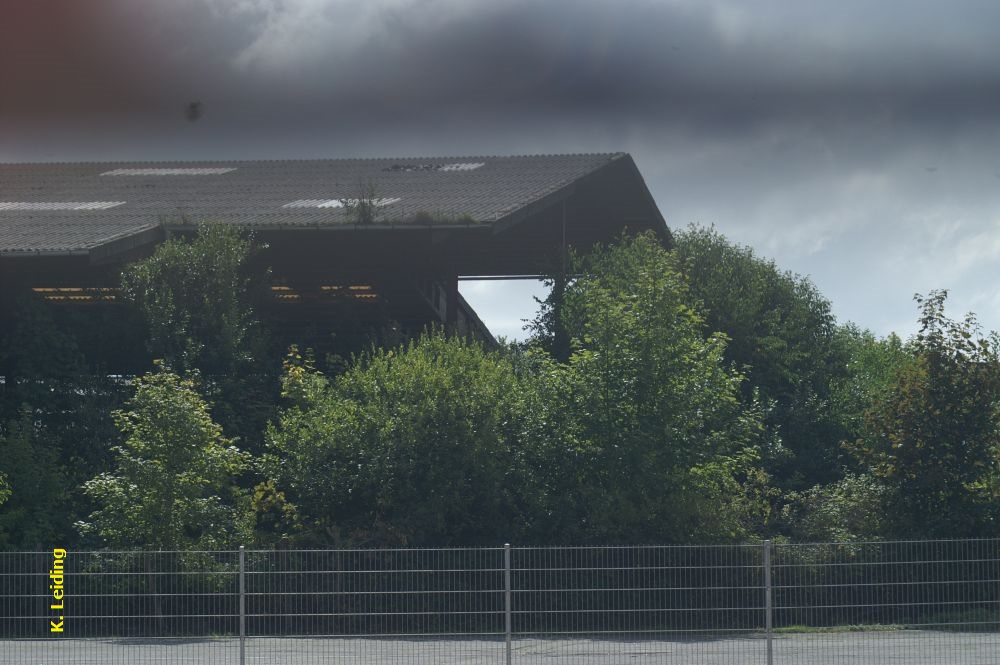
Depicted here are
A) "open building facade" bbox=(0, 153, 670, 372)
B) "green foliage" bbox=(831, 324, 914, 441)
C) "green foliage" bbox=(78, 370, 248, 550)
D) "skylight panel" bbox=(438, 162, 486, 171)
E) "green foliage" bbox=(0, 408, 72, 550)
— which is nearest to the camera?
"green foliage" bbox=(78, 370, 248, 550)

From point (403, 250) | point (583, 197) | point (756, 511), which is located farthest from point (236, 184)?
point (756, 511)

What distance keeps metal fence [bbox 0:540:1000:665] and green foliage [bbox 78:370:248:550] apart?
7.02m

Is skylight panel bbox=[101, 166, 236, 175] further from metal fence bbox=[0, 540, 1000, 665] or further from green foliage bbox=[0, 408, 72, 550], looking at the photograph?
metal fence bbox=[0, 540, 1000, 665]

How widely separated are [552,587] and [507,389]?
929 cm

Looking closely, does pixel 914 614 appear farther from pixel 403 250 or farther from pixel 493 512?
pixel 403 250

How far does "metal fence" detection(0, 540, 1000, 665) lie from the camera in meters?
14.6

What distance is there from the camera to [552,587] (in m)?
15.0

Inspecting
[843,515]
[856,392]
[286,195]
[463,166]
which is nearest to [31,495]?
[286,195]

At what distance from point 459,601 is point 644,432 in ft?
28.5

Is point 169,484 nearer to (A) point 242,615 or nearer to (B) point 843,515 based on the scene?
(A) point 242,615

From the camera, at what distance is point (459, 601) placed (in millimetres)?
14945

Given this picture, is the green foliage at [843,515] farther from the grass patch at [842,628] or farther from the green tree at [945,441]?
the grass patch at [842,628]

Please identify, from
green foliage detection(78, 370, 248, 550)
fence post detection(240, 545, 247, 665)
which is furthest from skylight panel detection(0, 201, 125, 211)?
fence post detection(240, 545, 247, 665)

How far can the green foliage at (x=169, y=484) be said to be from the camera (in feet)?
72.7
